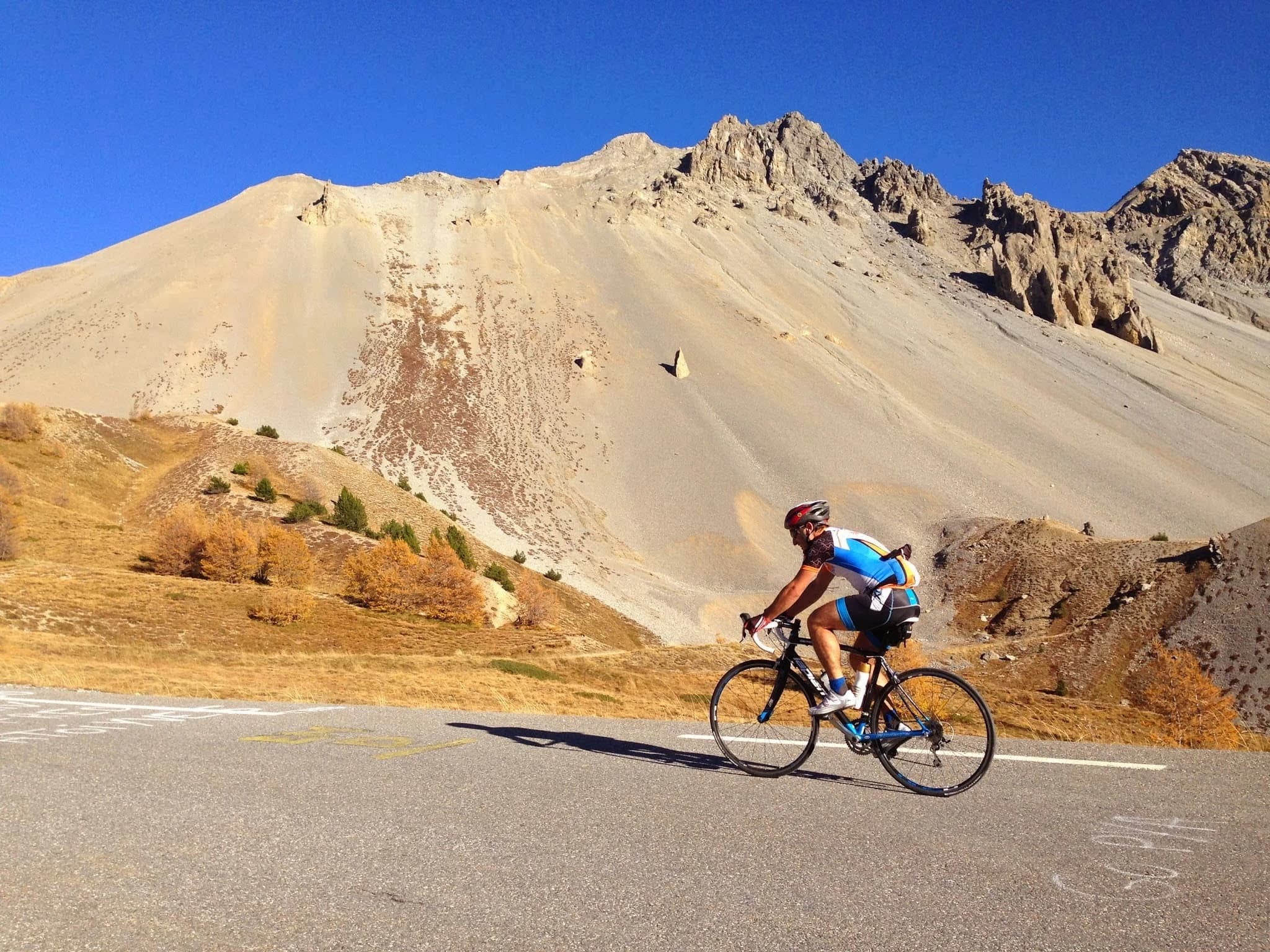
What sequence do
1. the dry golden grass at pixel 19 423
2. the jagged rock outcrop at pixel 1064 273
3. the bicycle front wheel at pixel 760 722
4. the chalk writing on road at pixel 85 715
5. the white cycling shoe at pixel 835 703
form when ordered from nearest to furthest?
the white cycling shoe at pixel 835 703 < the bicycle front wheel at pixel 760 722 < the chalk writing on road at pixel 85 715 < the dry golden grass at pixel 19 423 < the jagged rock outcrop at pixel 1064 273

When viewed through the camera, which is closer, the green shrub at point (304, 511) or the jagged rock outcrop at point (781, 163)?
the green shrub at point (304, 511)

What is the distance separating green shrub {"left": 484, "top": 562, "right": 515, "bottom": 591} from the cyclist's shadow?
2788 cm

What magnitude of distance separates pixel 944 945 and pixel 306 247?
4050 inches

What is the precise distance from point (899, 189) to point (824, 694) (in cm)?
16459

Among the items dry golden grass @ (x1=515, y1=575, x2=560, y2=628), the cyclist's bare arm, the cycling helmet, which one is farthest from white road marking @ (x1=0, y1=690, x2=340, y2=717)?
dry golden grass @ (x1=515, y1=575, x2=560, y2=628)

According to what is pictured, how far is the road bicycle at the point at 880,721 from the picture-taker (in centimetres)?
598

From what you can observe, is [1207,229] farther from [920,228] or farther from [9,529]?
[9,529]

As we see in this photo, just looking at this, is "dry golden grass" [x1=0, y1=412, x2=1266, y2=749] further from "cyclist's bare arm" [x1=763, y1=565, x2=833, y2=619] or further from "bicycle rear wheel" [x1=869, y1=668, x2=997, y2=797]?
"cyclist's bare arm" [x1=763, y1=565, x2=833, y2=619]

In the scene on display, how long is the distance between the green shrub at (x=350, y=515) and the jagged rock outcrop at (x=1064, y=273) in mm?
99154

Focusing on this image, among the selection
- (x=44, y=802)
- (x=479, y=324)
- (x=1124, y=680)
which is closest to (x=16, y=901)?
(x=44, y=802)

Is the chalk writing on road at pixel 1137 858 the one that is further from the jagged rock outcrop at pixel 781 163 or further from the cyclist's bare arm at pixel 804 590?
the jagged rock outcrop at pixel 781 163

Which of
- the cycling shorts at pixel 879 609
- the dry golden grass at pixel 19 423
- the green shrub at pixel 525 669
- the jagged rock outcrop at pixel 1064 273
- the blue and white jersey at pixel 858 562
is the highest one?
the jagged rock outcrop at pixel 1064 273

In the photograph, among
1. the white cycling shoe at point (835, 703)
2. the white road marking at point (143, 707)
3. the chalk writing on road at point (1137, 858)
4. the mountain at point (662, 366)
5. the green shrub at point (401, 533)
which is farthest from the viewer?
the mountain at point (662, 366)

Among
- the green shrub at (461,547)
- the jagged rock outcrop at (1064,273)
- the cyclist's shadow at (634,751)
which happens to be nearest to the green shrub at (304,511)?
the green shrub at (461,547)
